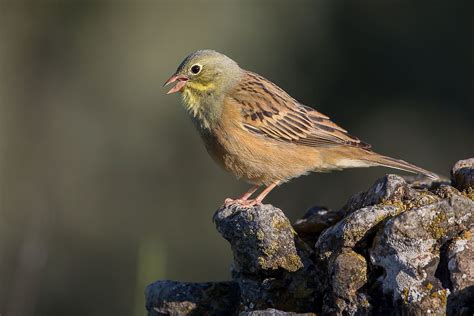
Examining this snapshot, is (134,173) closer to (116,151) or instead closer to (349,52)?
(116,151)

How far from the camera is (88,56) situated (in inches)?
678

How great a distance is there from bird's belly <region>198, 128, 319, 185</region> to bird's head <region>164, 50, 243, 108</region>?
479mm

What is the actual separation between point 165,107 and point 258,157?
9083 mm

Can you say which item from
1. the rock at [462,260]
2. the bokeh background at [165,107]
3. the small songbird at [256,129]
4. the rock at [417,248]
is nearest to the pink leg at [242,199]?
the small songbird at [256,129]

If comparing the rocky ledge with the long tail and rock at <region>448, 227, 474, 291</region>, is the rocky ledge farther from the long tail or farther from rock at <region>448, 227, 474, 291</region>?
the long tail

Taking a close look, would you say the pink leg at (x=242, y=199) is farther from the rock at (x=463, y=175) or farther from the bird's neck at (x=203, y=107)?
the rock at (x=463, y=175)

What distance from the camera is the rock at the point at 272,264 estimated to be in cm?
543

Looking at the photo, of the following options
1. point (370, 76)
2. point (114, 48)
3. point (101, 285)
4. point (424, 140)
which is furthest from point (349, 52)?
point (101, 285)

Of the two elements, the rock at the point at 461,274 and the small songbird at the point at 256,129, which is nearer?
the rock at the point at 461,274

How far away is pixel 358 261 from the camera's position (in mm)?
5031

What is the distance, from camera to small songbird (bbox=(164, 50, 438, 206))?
7773mm

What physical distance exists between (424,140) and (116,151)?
5194 millimetres

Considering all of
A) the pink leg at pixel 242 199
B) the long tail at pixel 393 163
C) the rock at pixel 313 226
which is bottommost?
the rock at pixel 313 226

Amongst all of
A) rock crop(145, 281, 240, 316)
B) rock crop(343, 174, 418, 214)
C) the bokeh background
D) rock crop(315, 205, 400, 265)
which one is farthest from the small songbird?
the bokeh background
